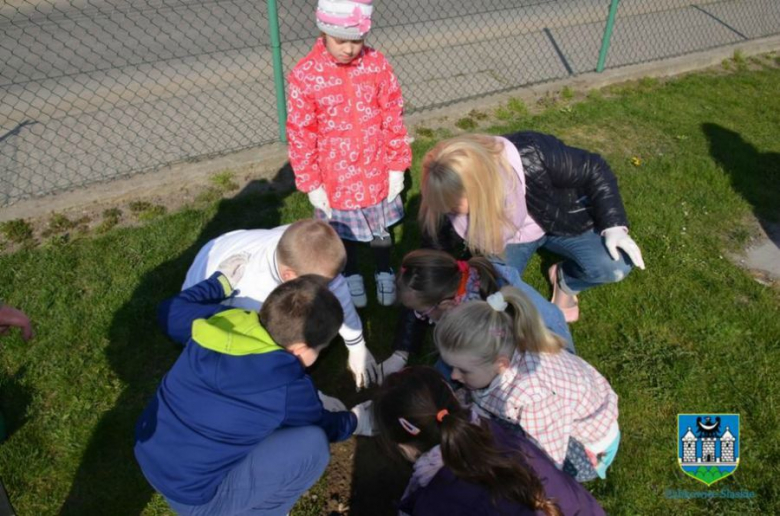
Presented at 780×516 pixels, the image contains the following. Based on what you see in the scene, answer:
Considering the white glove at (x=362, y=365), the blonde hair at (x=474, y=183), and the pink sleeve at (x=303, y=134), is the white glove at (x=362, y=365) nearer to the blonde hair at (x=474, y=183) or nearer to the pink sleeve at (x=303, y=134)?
the blonde hair at (x=474, y=183)

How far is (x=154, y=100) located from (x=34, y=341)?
11.1ft

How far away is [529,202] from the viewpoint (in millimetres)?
2768

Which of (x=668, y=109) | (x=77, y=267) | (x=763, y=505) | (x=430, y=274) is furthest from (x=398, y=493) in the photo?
(x=668, y=109)

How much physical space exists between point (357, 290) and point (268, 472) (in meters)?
1.45

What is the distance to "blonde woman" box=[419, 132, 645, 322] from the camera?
2.46 metres

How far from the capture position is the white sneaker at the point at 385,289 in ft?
10.8

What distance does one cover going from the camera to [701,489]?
97.3 inches

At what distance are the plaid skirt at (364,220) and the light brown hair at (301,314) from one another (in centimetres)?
123

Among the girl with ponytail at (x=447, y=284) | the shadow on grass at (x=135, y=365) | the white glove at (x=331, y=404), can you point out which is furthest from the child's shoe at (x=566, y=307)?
the shadow on grass at (x=135, y=365)

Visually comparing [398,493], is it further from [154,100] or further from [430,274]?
[154,100]

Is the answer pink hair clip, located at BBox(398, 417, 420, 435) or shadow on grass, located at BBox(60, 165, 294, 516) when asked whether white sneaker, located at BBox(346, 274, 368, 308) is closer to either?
shadow on grass, located at BBox(60, 165, 294, 516)

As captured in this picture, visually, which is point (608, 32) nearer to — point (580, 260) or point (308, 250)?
point (580, 260)

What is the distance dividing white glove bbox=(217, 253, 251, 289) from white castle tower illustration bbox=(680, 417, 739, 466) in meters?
2.06

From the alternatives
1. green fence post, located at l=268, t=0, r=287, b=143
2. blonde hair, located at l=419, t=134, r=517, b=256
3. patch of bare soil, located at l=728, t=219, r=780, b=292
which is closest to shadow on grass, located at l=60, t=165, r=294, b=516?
green fence post, located at l=268, t=0, r=287, b=143
